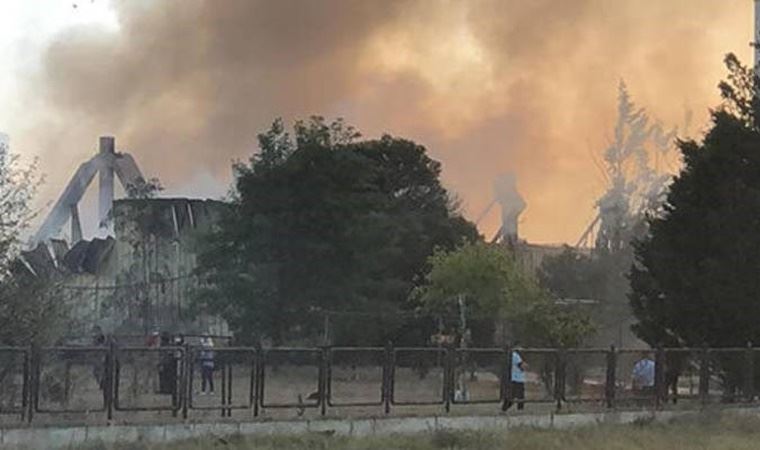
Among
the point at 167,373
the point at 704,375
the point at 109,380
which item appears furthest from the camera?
the point at 704,375

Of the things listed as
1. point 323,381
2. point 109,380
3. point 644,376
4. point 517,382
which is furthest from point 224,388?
point 644,376

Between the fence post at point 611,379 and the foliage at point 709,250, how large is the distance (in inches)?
241

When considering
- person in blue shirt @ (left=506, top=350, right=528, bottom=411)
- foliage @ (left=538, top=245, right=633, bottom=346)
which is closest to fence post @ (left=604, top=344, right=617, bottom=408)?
person in blue shirt @ (left=506, top=350, right=528, bottom=411)

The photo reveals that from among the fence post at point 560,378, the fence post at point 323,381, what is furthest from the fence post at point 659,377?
the fence post at point 323,381

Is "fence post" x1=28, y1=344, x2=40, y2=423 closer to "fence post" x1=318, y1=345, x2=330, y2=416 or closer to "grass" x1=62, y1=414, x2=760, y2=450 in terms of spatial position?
"grass" x1=62, y1=414, x2=760, y2=450

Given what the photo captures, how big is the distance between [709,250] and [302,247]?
2460cm

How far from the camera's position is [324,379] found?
68.5 feet

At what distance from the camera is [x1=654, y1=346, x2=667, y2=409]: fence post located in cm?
2591

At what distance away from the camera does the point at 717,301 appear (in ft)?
99.9

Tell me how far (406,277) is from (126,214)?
16254 mm

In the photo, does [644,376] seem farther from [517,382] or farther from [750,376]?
[517,382]

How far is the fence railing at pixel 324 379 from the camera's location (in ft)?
61.9

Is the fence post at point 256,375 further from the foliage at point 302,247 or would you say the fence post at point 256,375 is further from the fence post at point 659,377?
the foliage at point 302,247

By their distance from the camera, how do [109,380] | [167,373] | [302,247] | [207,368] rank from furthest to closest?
[302,247], [207,368], [167,373], [109,380]
